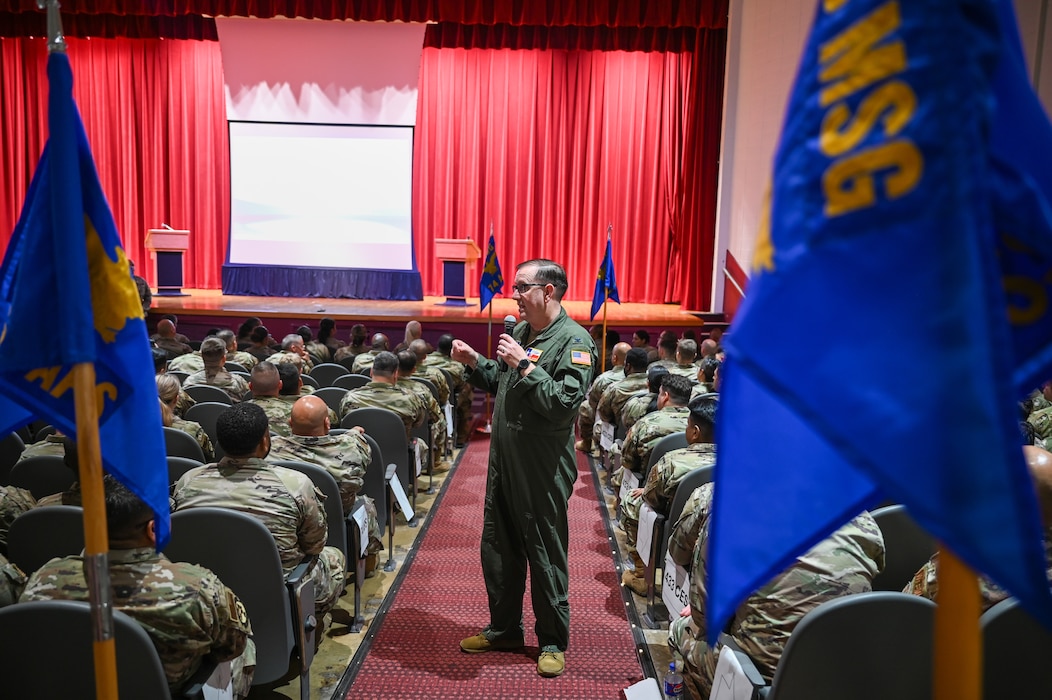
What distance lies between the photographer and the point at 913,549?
275 cm

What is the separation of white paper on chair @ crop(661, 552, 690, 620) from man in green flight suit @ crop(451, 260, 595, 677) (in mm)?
459

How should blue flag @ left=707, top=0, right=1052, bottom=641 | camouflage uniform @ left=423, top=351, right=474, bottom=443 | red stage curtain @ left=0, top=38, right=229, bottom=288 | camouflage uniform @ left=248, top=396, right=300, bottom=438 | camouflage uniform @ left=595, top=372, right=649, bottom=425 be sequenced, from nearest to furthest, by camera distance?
blue flag @ left=707, top=0, right=1052, bottom=641
camouflage uniform @ left=248, top=396, right=300, bottom=438
camouflage uniform @ left=595, top=372, right=649, bottom=425
camouflage uniform @ left=423, top=351, right=474, bottom=443
red stage curtain @ left=0, top=38, right=229, bottom=288

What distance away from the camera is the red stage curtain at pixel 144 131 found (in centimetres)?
1370

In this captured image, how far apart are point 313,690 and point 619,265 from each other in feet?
36.6

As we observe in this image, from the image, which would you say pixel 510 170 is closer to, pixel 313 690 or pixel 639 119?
pixel 639 119

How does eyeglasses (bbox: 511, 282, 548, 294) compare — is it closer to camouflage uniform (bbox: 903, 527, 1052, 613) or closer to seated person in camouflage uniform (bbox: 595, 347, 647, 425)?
camouflage uniform (bbox: 903, 527, 1052, 613)

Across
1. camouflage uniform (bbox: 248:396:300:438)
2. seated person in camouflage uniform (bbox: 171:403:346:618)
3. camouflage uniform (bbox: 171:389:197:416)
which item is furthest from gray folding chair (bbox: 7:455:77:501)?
camouflage uniform (bbox: 171:389:197:416)

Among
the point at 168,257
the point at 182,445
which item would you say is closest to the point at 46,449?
the point at 182,445

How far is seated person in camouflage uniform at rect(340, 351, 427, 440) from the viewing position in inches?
196

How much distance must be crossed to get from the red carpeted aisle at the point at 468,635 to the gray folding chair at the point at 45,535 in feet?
3.94

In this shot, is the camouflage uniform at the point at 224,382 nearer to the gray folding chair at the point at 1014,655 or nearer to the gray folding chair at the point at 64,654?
the gray folding chair at the point at 64,654

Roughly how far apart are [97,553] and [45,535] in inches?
55.2

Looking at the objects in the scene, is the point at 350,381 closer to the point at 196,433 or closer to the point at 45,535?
the point at 196,433

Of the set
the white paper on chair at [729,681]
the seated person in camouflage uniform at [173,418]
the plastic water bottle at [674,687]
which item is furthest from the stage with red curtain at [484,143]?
the white paper on chair at [729,681]
